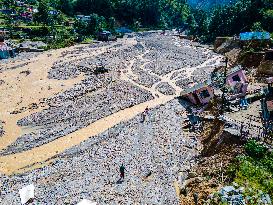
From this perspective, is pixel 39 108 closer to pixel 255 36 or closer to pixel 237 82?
pixel 237 82

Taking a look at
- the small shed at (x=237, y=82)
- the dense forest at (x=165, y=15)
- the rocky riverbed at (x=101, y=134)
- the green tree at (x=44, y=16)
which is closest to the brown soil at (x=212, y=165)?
the rocky riverbed at (x=101, y=134)

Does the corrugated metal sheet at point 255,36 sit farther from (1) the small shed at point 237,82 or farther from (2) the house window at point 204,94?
(2) the house window at point 204,94

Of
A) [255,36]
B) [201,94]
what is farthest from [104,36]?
[201,94]

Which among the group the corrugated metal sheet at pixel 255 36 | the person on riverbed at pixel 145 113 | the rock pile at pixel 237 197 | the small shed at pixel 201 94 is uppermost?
the corrugated metal sheet at pixel 255 36

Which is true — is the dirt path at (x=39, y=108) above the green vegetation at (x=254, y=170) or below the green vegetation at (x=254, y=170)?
below

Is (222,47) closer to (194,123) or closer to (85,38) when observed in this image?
(85,38)

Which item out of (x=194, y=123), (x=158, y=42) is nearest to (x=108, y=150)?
(x=194, y=123)

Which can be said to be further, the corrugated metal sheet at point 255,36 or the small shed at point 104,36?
the small shed at point 104,36
